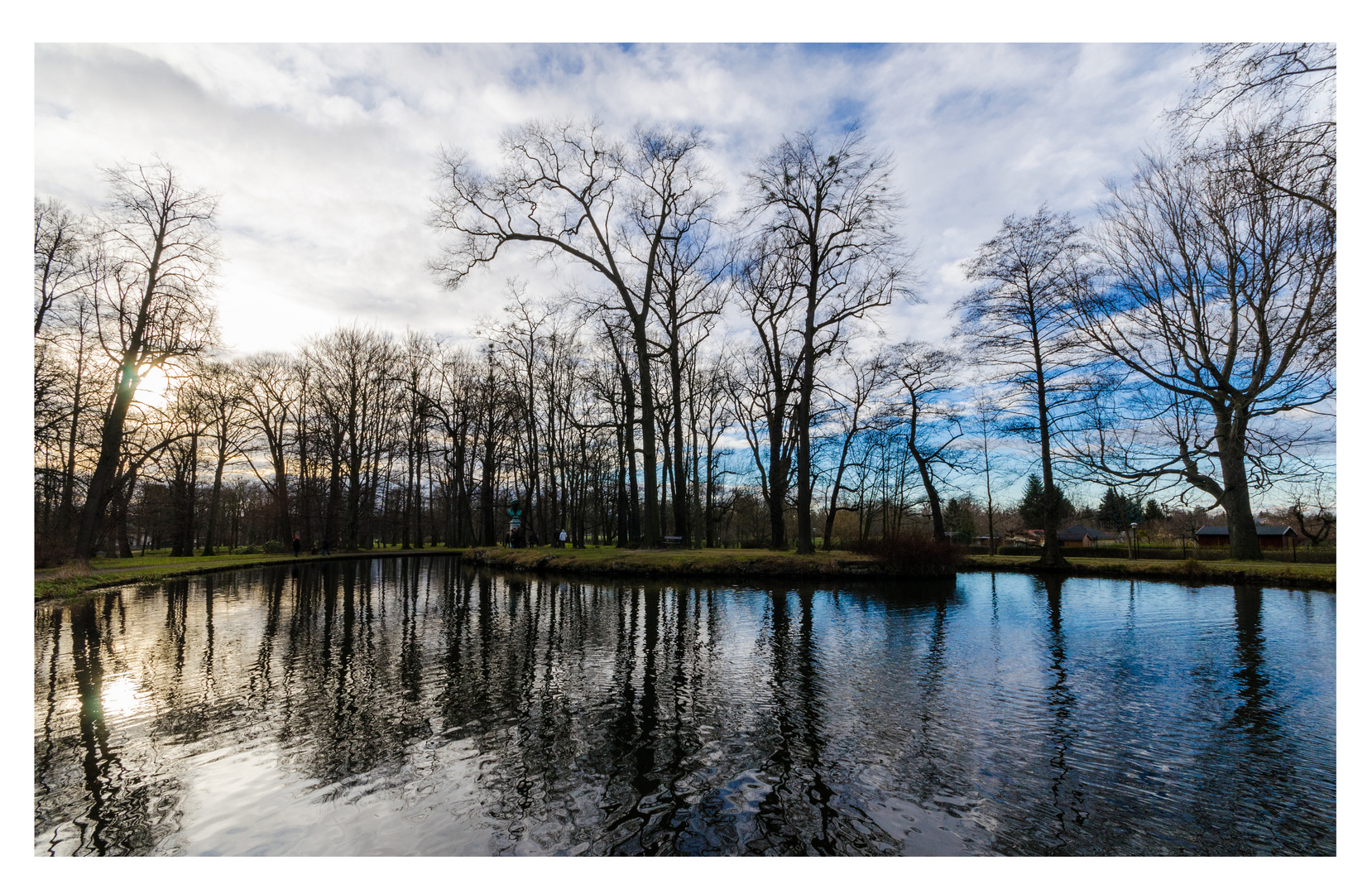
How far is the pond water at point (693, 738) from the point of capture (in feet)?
12.2

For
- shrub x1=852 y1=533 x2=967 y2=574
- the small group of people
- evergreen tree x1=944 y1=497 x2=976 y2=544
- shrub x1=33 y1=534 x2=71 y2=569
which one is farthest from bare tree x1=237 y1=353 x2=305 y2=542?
evergreen tree x1=944 y1=497 x2=976 y2=544

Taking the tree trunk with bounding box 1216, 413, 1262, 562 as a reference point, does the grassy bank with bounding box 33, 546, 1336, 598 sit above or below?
below

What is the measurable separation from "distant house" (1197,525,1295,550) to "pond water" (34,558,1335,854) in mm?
53179

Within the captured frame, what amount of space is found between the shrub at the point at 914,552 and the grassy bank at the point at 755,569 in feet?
1.65

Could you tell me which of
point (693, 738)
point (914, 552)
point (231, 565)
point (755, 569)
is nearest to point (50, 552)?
point (231, 565)

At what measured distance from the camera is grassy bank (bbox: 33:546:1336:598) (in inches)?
631

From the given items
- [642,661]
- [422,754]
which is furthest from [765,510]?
[422,754]

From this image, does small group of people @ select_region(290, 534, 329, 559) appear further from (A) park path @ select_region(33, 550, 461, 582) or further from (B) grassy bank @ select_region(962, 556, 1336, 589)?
(B) grassy bank @ select_region(962, 556, 1336, 589)

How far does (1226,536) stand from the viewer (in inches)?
2191

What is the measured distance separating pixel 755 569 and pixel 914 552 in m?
5.58

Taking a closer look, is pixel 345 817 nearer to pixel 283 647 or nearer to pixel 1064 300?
pixel 283 647

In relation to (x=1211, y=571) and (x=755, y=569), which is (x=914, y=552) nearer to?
(x=755, y=569)

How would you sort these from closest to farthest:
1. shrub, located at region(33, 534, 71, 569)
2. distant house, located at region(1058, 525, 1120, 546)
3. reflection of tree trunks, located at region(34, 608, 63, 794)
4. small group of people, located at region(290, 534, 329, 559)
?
reflection of tree trunks, located at region(34, 608, 63, 794) → shrub, located at region(33, 534, 71, 569) → small group of people, located at region(290, 534, 329, 559) → distant house, located at region(1058, 525, 1120, 546)

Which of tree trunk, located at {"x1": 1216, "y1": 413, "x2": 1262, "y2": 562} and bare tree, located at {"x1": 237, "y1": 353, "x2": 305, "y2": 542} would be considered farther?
bare tree, located at {"x1": 237, "y1": 353, "x2": 305, "y2": 542}
